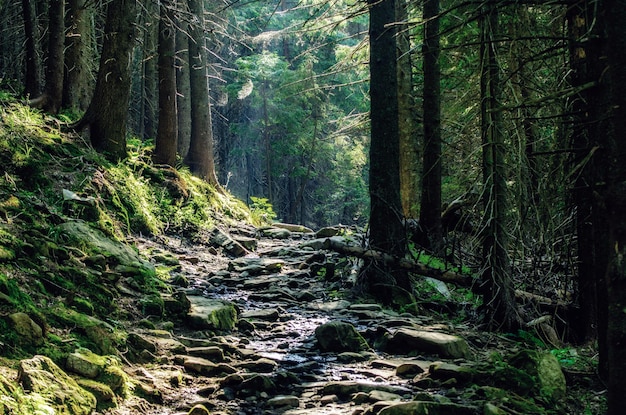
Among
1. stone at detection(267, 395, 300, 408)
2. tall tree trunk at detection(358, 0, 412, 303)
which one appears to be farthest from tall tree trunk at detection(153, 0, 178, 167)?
stone at detection(267, 395, 300, 408)

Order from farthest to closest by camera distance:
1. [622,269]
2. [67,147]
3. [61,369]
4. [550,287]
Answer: [67,147] < [550,287] < [61,369] < [622,269]

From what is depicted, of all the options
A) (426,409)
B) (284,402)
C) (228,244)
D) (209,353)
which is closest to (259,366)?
(209,353)

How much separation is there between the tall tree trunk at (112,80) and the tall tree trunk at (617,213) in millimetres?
8800

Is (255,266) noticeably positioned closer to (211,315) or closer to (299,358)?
(211,315)

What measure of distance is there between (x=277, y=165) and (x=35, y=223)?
28.8 metres

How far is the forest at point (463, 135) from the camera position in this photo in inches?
175

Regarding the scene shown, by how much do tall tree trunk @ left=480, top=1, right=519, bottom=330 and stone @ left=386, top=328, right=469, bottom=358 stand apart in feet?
3.50

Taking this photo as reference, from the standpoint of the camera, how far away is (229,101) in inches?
1380

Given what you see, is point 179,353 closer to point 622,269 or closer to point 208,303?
point 208,303

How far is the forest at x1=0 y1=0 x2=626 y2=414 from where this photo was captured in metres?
4.45

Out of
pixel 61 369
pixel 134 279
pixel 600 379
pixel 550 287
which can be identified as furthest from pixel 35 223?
pixel 550 287

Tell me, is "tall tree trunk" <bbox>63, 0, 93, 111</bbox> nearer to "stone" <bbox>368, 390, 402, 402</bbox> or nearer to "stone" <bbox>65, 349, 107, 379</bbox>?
"stone" <bbox>65, 349, 107, 379</bbox>

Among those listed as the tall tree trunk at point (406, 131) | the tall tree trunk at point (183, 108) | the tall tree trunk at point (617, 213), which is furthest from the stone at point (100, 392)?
the tall tree trunk at point (183, 108)

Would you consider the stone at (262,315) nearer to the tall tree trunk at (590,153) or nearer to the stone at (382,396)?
the stone at (382,396)
